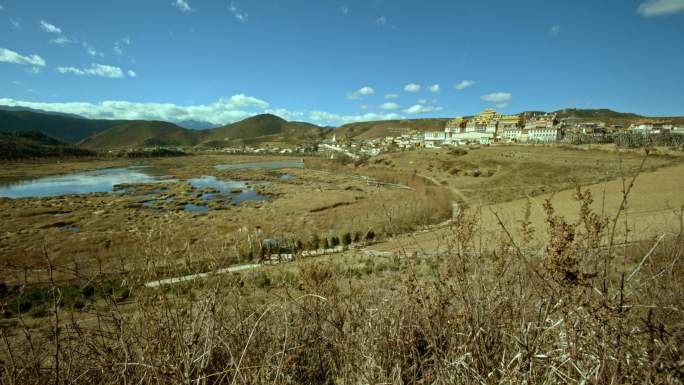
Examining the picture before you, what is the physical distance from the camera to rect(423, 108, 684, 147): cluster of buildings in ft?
220

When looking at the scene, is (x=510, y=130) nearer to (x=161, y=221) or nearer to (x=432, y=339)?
(x=161, y=221)

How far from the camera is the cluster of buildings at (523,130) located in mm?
67188

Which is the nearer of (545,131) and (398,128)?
(545,131)

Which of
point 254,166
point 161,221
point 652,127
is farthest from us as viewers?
point 254,166

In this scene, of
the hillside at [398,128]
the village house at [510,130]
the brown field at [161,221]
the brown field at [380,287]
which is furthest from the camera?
the hillside at [398,128]

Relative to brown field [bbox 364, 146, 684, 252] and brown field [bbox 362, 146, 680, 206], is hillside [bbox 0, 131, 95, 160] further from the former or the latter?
brown field [bbox 364, 146, 684, 252]

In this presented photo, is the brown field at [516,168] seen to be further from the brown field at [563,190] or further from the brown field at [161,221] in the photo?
the brown field at [161,221]

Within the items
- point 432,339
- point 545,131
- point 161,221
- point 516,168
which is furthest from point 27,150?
point 545,131

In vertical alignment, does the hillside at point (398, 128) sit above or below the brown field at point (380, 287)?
above

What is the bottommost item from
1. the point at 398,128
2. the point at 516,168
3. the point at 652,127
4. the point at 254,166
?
the point at 254,166

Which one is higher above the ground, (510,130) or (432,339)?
(510,130)

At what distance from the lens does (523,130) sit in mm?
82062

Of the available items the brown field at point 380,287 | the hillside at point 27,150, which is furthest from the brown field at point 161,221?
the hillside at point 27,150

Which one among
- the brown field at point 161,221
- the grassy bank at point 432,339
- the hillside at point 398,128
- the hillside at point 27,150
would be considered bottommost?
the brown field at point 161,221
